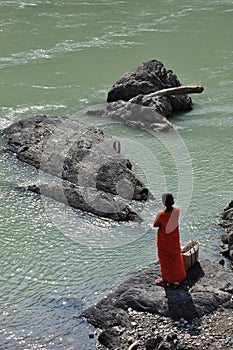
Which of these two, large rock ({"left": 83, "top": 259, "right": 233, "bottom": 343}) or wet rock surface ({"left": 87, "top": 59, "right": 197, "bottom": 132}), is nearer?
large rock ({"left": 83, "top": 259, "right": 233, "bottom": 343})

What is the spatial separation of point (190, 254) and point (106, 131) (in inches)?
304

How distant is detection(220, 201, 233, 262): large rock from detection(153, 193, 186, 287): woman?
4.54 feet

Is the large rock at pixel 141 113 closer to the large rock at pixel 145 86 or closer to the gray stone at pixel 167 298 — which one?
the large rock at pixel 145 86

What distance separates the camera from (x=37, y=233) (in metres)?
12.3

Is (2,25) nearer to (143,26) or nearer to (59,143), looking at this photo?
(143,26)

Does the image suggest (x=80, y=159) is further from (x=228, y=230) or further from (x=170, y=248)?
(x=170, y=248)

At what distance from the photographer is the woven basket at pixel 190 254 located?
10.0m

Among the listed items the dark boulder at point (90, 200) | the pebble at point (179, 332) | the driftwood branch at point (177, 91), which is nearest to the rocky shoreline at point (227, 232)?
the dark boulder at point (90, 200)

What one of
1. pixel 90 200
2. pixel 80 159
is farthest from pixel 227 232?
pixel 80 159

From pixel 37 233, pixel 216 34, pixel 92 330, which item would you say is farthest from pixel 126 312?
pixel 216 34

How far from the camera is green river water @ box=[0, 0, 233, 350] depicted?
33.9 ft

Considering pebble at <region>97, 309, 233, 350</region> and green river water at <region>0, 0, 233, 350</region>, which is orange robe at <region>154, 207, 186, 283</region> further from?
green river water at <region>0, 0, 233, 350</region>

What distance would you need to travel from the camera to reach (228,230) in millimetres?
11773

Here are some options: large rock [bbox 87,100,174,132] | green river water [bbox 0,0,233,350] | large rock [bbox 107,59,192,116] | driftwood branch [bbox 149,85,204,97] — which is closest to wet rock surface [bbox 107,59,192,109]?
large rock [bbox 107,59,192,116]
